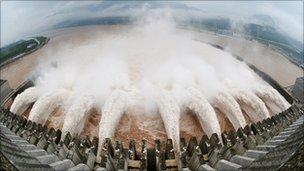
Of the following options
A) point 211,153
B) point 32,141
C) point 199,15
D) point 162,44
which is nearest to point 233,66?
point 162,44

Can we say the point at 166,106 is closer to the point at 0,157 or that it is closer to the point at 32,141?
the point at 32,141

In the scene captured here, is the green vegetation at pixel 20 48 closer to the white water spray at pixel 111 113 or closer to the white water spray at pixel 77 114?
the white water spray at pixel 77 114

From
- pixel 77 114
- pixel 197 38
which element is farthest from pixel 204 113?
pixel 197 38

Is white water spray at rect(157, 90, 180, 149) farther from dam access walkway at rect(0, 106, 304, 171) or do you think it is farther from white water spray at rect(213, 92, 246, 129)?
white water spray at rect(213, 92, 246, 129)

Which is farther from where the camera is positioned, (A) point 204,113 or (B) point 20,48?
(B) point 20,48

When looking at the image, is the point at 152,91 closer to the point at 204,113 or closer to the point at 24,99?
the point at 204,113

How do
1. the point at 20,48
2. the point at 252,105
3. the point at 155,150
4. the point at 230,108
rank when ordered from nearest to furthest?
the point at 155,150 → the point at 230,108 → the point at 252,105 → the point at 20,48
